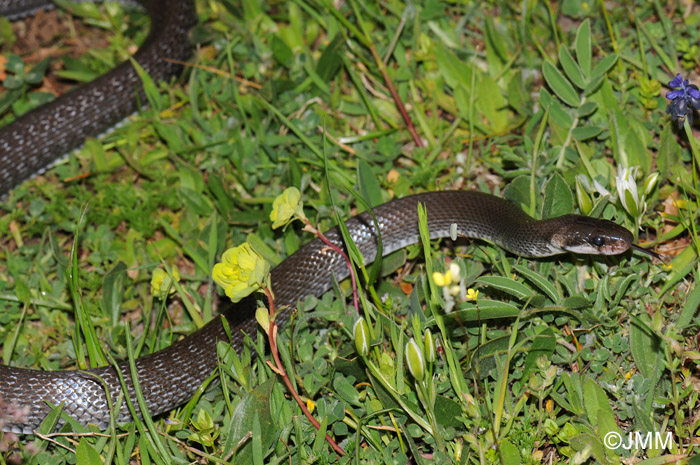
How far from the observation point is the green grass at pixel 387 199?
13.6 feet

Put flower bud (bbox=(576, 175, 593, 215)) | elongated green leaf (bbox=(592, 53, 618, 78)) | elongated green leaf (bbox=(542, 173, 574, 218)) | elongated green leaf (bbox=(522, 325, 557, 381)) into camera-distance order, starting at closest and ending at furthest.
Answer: elongated green leaf (bbox=(522, 325, 557, 381)) < flower bud (bbox=(576, 175, 593, 215)) < elongated green leaf (bbox=(542, 173, 574, 218)) < elongated green leaf (bbox=(592, 53, 618, 78))

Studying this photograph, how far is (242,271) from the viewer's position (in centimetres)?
367

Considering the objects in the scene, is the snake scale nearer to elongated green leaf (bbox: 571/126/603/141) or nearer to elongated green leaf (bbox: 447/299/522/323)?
elongated green leaf (bbox: 447/299/522/323)

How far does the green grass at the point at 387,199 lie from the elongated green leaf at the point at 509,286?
0.02 metres

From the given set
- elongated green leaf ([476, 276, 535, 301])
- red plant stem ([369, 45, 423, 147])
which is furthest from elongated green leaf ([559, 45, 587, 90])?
elongated green leaf ([476, 276, 535, 301])

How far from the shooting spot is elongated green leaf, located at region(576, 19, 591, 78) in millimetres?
5375

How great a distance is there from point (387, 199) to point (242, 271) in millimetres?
2215

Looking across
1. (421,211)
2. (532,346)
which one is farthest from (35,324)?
(532,346)

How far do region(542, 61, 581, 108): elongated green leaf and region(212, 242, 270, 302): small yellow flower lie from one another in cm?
309

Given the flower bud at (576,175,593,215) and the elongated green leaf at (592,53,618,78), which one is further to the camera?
the elongated green leaf at (592,53,618,78)

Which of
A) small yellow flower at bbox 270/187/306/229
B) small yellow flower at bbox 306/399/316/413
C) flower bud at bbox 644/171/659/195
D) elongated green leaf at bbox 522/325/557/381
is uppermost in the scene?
flower bud at bbox 644/171/659/195

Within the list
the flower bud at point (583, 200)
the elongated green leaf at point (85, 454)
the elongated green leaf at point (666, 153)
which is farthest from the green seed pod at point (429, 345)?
the elongated green leaf at point (666, 153)

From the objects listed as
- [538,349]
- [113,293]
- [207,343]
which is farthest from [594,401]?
[113,293]

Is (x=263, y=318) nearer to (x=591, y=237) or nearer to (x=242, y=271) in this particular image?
(x=242, y=271)
